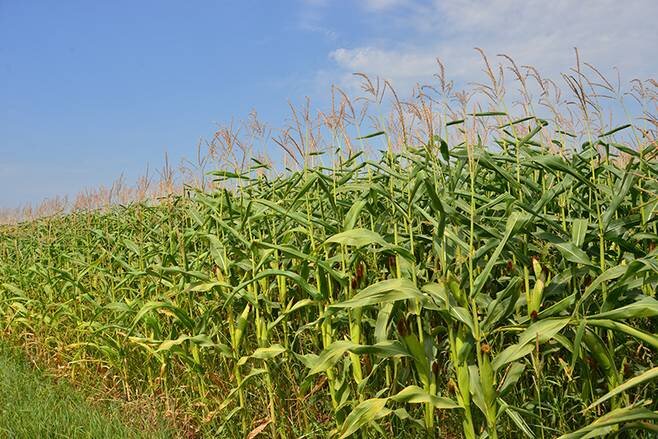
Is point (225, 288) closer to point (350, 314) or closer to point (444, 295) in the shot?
point (350, 314)

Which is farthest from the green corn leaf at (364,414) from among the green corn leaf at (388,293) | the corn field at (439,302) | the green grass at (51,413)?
the green grass at (51,413)

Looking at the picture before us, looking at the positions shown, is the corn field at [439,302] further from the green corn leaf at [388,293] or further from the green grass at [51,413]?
the green grass at [51,413]

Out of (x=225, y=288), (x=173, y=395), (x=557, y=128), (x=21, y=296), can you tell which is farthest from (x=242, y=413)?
(x=21, y=296)

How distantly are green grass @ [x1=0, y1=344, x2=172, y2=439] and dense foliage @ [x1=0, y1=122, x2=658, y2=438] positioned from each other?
1.42ft

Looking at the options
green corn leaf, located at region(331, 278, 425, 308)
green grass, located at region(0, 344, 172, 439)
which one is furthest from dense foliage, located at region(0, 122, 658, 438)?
green grass, located at region(0, 344, 172, 439)

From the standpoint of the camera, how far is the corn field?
2.25 m

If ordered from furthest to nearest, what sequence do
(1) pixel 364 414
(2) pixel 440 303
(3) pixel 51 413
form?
(3) pixel 51 413, (1) pixel 364 414, (2) pixel 440 303

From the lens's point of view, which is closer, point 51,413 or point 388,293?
point 388,293

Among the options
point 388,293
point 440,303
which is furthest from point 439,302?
point 388,293

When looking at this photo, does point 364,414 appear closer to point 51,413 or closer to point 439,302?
point 439,302

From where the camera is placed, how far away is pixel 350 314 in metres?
2.74

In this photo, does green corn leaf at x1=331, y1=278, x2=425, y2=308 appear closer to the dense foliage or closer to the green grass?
the dense foliage

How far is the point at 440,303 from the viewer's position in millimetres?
2285

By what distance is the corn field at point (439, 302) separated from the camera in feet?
7.38
